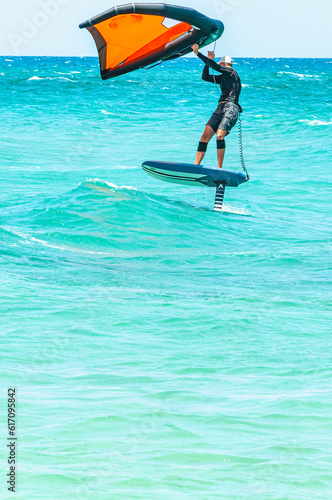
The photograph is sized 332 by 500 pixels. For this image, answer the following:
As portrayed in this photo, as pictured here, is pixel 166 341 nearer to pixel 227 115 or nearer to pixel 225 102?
pixel 227 115

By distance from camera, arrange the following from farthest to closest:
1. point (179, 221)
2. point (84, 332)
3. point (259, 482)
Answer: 1. point (179, 221)
2. point (84, 332)
3. point (259, 482)

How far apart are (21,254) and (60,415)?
5.90 metres

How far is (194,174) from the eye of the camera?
472 inches

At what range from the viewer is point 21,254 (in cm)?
1058

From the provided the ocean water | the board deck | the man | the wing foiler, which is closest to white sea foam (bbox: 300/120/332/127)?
the ocean water

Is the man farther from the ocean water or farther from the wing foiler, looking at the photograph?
the ocean water

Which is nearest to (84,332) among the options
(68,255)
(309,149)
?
(68,255)

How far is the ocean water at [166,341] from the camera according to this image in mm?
4258

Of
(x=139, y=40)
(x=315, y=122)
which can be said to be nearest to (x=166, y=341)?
(x=139, y=40)

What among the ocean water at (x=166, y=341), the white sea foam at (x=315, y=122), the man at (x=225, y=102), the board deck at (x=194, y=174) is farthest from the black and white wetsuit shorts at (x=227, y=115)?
the white sea foam at (x=315, y=122)

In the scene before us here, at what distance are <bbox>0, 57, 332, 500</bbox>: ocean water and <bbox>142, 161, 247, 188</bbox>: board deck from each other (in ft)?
3.61

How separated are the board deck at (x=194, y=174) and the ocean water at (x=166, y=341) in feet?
3.61

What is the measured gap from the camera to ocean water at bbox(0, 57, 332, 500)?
4.26 metres

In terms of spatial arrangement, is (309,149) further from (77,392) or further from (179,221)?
(77,392)
